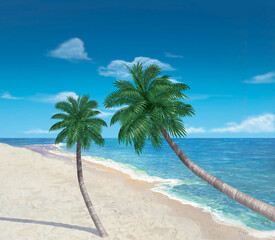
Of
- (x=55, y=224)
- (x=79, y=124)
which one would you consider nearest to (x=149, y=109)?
(x=79, y=124)

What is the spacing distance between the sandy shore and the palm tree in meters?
8.77

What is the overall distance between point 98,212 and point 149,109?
1341cm

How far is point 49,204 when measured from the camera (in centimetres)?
2238

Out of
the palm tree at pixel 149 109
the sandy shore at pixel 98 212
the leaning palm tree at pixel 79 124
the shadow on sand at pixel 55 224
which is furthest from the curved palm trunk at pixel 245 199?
the shadow on sand at pixel 55 224

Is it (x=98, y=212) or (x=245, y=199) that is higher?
(x=245, y=199)

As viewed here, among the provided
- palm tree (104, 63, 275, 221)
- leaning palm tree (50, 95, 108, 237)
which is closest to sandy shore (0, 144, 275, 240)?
leaning palm tree (50, 95, 108, 237)

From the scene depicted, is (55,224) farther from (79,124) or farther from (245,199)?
(245,199)

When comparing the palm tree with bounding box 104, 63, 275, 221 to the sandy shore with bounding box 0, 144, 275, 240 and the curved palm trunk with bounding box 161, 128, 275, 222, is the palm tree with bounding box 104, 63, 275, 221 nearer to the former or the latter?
the curved palm trunk with bounding box 161, 128, 275, 222

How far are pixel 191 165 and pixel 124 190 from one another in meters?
19.5

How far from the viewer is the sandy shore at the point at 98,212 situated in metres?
16.7

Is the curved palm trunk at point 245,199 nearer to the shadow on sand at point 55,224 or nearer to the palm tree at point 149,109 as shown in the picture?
the palm tree at point 149,109

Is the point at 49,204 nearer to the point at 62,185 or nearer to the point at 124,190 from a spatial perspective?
the point at 62,185

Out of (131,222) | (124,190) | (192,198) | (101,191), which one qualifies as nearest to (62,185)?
(101,191)

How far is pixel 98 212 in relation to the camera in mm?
20719
